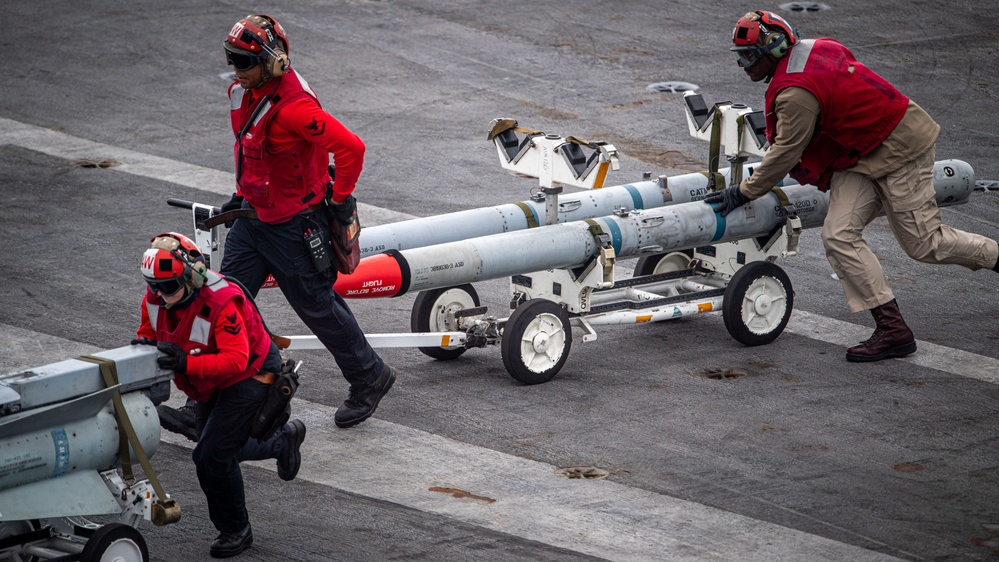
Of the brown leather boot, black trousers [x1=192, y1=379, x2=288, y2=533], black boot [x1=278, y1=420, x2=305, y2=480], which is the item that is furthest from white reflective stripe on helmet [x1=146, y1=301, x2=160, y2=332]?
the brown leather boot

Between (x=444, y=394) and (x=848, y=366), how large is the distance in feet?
8.77

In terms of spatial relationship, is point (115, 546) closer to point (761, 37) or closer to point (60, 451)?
point (60, 451)

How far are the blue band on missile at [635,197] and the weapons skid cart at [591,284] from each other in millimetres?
219

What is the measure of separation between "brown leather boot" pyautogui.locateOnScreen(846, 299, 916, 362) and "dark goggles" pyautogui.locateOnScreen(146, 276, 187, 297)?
473 centimetres

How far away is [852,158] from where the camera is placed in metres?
8.22

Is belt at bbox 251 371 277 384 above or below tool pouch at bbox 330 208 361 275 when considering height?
below

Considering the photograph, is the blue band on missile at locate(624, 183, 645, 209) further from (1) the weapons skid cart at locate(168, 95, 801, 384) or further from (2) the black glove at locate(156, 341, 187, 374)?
Answer: (2) the black glove at locate(156, 341, 187, 374)

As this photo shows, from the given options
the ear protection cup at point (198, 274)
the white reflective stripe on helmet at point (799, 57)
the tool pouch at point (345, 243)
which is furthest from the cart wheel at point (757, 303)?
the ear protection cup at point (198, 274)

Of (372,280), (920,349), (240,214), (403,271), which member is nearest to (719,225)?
(920,349)

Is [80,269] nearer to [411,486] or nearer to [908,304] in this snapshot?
[411,486]

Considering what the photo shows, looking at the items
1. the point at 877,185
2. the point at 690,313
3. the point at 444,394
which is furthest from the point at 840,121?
the point at 444,394

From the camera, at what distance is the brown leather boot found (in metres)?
8.29

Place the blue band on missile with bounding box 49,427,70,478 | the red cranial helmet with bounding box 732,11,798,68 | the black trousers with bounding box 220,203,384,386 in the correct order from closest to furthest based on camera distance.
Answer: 1. the blue band on missile with bounding box 49,427,70,478
2. the black trousers with bounding box 220,203,384,386
3. the red cranial helmet with bounding box 732,11,798,68

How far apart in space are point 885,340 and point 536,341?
2385 mm
